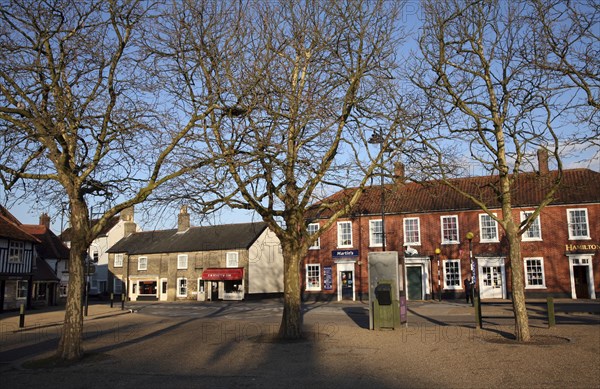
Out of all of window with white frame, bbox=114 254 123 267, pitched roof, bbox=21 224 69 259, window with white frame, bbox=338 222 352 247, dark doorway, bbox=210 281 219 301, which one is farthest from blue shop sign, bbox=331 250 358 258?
window with white frame, bbox=114 254 123 267

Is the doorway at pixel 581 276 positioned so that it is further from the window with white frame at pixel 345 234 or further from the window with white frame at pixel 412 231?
the window with white frame at pixel 345 234

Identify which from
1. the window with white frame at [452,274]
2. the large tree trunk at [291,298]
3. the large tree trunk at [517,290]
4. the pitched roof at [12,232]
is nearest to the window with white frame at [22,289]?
the pitched roof at [12,232]

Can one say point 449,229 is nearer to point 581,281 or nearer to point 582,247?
point 582,247

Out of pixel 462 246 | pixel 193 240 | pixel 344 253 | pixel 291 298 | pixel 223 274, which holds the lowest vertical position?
pixel 291 298

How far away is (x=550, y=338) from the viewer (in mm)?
14148

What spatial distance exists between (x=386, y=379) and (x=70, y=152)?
8.93m

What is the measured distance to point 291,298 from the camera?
1536 centimetres

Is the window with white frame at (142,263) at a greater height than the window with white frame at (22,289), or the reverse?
the window with white frame at (142,263)

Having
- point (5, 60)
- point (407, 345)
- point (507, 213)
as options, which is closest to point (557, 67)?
Answer: point (507, 213)

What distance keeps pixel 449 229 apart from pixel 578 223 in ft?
26.7

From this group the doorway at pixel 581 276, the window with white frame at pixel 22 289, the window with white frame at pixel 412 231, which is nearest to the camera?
the doorway at pixel 581 276

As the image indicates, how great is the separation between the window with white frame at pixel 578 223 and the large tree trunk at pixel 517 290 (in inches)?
916

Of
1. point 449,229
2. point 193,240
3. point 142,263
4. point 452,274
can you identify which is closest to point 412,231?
point 449,229

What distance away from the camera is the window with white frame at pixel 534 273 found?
115 feet
